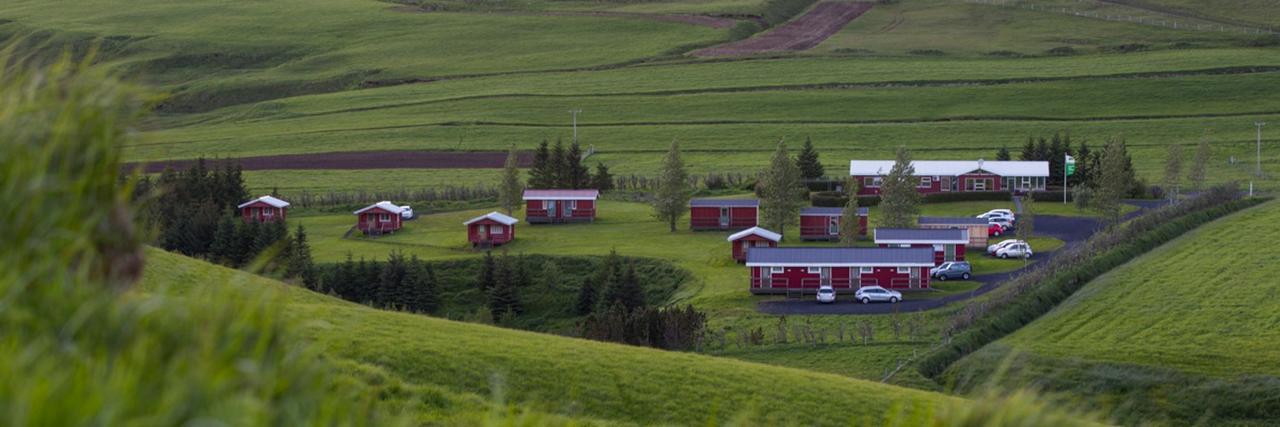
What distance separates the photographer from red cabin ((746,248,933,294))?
52469 mm

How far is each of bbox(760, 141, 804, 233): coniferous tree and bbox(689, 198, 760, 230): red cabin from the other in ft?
8.00

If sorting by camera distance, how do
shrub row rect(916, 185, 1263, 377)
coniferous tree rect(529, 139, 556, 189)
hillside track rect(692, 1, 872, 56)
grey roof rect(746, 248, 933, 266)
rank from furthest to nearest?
hillside track rect(692, 1, 872, 56) → coniferous tree rect(529, 139, 556, 189) → grey roof rect(746, 248, 933, 266) → shrub row rect(916, 185, 1263, 377)

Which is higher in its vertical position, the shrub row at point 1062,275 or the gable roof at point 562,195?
the gable roof at point 562,195

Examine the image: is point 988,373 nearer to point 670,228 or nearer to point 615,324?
point 615,324

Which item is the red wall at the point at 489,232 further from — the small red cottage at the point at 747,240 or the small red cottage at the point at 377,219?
the small red cottage at the point at 747,240

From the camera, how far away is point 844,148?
10175 centimetres

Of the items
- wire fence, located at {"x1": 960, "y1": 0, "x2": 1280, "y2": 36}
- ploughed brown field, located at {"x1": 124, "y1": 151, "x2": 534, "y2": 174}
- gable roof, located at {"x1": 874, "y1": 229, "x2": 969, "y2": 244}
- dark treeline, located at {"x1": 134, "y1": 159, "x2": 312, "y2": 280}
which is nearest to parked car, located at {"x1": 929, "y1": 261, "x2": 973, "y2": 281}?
gable roof, located at {"x1": 874, "y1": 229, "x2": 969, "y2": 244}

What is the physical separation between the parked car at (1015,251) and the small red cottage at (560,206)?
21.8 metres

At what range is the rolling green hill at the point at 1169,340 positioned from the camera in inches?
1246

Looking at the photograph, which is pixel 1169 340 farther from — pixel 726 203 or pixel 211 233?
pixel 211 233

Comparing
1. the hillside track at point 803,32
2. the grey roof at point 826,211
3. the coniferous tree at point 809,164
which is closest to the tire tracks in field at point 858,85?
the hillside track at point 803,32

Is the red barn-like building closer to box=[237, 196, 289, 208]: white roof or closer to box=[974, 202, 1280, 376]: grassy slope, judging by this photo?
box=[974, 202, 1280, 376]: grassy slope

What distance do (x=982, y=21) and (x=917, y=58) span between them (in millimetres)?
23352

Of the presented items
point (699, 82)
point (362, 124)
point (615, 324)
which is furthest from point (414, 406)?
point (699, 82)
